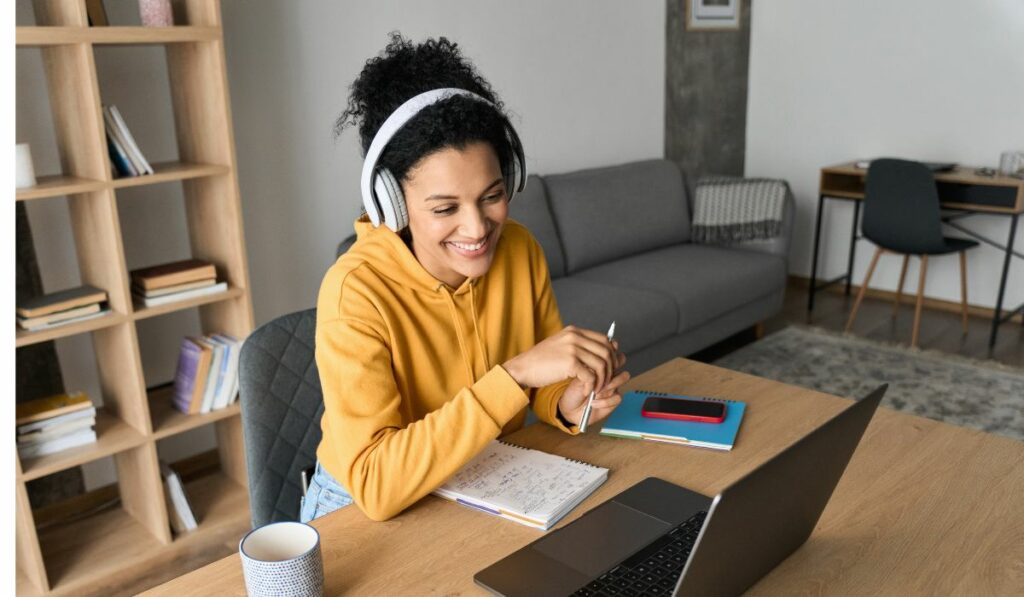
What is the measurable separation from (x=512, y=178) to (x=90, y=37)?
1.25m

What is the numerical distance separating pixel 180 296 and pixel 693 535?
5.58 feet

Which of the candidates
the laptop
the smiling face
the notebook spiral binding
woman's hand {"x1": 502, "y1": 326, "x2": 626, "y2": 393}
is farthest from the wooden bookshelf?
the laptop

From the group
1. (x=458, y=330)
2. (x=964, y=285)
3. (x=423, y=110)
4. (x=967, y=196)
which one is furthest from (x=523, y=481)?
(x=964, y=285)

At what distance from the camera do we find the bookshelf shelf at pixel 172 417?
2.22 metres

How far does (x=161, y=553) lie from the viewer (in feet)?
7.34

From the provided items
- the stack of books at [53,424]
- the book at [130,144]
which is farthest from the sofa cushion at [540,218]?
the stack of books at [53,424]

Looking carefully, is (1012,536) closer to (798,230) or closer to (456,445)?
(456,445)

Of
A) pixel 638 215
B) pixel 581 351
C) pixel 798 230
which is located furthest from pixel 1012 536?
pixel 798 230

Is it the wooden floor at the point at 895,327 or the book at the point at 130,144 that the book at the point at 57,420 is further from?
the wooden floor at the point at 895,327

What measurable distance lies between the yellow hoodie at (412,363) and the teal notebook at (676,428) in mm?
95

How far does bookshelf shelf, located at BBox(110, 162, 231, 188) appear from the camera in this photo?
79.8 inches

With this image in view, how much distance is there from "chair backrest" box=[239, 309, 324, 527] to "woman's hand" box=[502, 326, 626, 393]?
1.29 ft

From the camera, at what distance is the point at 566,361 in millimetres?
1062

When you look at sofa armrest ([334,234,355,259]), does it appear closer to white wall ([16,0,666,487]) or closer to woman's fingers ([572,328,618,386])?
white wall ([16,0,666,487])
